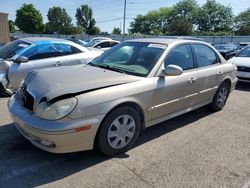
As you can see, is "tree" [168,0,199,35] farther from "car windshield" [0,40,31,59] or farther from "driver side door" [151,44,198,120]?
"driver side door" [151,44,198,120]

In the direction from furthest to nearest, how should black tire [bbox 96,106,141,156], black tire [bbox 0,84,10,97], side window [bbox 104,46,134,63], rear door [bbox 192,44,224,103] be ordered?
black tire [bbox 0,84,10,97], rear door [bbox 192,44,224,103], side window [bbox 104,46,134,63], black tire [bbox 96,106,141,156]

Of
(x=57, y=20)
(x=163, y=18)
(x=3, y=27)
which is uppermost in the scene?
(x=163, y=18)

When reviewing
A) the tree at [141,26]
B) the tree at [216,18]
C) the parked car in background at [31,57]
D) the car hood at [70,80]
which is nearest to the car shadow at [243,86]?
the parked car in background at [31,57]

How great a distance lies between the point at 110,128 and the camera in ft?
11.1

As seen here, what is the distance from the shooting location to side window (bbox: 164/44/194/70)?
13.7 ft

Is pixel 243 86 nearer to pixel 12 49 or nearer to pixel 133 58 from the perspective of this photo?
pixel 133 58

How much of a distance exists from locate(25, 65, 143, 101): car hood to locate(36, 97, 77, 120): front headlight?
82 mm

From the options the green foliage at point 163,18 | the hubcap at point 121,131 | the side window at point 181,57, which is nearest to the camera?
the hubcap at point 121,131

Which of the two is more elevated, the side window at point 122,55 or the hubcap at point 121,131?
the side window at point 122,55

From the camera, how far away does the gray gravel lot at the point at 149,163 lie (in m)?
3.02

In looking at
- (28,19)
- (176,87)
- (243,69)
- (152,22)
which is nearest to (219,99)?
(176,87)

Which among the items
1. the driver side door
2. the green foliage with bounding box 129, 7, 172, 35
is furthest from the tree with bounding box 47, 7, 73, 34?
the driver side door

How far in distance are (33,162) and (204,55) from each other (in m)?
3.51

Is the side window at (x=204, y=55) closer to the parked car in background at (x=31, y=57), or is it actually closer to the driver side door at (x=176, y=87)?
the driver side door at (x=176, y=87)
